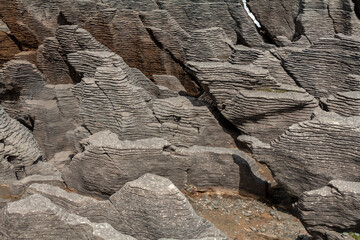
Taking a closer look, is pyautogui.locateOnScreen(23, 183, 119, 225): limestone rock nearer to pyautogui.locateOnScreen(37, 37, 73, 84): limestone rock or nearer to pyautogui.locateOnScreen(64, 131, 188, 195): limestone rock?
pyautogui.locateOnScreen(64, 131, 188, 195): limestone rock

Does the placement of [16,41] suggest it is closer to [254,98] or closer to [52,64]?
[52,64]

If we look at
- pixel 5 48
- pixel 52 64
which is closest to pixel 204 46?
pixel 52 64

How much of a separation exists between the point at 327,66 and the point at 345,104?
1.77 meters

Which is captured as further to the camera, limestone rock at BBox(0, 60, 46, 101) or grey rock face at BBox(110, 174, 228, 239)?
limestone rock at BBox(0, 60, 46, 101)

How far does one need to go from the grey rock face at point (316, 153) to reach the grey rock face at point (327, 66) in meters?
2.47

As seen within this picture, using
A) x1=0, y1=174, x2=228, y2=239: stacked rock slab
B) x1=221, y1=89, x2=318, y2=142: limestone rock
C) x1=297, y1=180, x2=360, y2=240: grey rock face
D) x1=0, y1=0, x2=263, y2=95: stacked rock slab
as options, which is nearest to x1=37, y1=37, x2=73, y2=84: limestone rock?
x1=0, y1=0, x2=263, y2=95: stacked rock slab

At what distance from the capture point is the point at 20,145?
10367 mm

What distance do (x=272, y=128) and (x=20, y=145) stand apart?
669cm

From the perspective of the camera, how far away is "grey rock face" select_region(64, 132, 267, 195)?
9.11m

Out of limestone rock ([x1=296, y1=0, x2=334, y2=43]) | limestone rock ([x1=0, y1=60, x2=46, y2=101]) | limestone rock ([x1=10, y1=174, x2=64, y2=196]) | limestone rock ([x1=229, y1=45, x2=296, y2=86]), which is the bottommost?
limestone rock ([x1=10, y1=174, x2=64, y2=196])

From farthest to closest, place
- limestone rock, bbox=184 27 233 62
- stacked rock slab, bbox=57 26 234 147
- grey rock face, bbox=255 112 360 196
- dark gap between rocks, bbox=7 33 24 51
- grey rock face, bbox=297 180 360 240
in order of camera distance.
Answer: dark gap between rocks, bbox=7 33 24 51 < limestone rock, bbox=184 27 233 62 < stacked rock slab, bbox=57 26 234 147 < grey rock face, bbox=255 112 360 196 < grey rock face, bbox=297 180 360 240

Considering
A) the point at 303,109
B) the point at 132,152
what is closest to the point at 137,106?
the point at 132,152

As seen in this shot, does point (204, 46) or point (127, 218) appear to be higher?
point (204, 46)

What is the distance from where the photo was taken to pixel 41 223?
21.3ft
